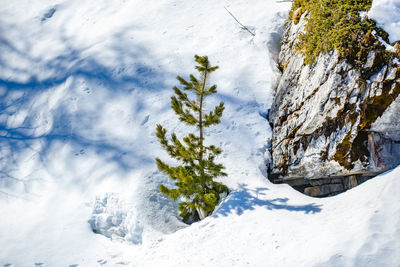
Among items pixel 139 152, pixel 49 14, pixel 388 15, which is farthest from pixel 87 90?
pixel 388 15

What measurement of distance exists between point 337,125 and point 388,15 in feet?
7.11

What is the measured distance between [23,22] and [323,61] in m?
12.7

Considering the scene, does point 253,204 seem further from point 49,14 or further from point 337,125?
point 49,14

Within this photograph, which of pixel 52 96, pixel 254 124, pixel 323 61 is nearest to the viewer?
pixel 323 61

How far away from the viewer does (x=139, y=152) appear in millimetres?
6844

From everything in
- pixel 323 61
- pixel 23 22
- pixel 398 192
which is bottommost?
pixel 398 192

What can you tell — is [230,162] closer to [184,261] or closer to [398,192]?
[184,261]

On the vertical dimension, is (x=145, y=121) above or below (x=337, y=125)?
below

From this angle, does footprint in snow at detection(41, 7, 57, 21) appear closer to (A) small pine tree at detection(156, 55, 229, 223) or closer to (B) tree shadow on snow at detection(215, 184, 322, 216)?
(A) small pine tree at detection(156, 55, 229, 223)

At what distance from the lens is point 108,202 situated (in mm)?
5926

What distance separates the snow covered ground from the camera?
4.11 m

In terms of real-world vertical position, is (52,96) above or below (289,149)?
above

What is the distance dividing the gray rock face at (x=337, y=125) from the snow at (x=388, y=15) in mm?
493

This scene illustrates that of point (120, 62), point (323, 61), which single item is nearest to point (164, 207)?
point (323, 61)
